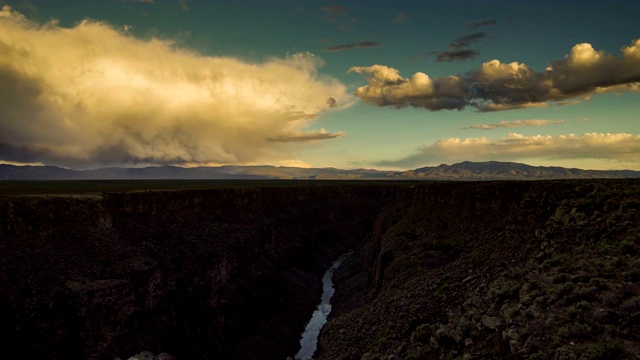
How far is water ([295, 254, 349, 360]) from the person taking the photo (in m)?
49.9

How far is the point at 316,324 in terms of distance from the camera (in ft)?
194

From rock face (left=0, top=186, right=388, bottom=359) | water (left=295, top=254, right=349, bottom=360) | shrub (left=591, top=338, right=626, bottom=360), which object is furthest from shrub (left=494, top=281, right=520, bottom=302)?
rock face (left=0, top=186, right=388, bottom=359)

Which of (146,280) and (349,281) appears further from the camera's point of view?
(349,281)

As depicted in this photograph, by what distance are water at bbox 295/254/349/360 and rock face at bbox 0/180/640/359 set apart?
136 centimetres

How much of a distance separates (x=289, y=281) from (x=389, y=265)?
1053 inches

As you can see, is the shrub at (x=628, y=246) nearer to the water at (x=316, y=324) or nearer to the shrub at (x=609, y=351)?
the shrub at (x=609, y=351)

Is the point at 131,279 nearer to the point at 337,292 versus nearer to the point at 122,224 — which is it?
the point at 122,224

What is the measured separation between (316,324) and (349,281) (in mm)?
14666

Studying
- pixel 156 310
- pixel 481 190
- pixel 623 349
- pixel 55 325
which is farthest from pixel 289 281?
pixel 623 349

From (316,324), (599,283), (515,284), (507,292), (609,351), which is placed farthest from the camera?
(316,324)

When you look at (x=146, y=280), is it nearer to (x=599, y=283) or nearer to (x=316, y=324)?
(x=316, y=324)

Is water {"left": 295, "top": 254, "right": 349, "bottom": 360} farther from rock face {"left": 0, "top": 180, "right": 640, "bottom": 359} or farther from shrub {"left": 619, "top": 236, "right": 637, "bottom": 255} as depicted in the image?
shrub {"left": 619, "top": 236, "right": 637, "bottom": 255}

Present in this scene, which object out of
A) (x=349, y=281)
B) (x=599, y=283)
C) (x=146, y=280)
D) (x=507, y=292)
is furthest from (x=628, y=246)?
(x=349, y=281)

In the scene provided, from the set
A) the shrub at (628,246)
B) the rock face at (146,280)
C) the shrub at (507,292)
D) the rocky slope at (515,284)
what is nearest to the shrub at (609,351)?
the rocky slope at (515,284)
